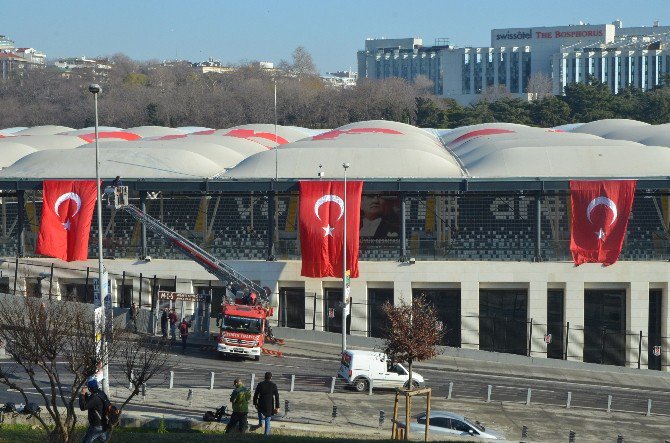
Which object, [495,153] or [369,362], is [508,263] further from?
[369,362]

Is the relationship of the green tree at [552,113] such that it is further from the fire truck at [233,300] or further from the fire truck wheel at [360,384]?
the fire truck wheel at [360,384]

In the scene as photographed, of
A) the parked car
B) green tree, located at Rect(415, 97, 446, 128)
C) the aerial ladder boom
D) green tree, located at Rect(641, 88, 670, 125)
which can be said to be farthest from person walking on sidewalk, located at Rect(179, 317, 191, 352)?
green tree, located at Rect(641, 88, 670, 125)

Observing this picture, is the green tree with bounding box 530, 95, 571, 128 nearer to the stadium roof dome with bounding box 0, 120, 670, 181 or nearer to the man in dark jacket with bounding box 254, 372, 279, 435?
the stadium roof dome with bounding box 0, 120, 670, 181

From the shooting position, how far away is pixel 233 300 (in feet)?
157

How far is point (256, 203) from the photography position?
211ft

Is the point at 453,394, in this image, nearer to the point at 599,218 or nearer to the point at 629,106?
the point at 599,218

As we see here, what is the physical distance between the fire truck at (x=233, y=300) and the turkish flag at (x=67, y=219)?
47.1 inches

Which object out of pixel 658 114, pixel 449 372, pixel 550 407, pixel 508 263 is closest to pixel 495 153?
pixel 508 263

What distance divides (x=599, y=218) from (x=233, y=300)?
57.2 feet

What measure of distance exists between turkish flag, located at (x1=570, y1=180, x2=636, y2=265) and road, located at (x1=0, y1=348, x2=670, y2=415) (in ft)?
29.5

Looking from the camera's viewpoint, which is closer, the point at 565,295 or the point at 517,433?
the point at 517,433

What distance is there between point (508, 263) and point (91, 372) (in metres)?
32.6

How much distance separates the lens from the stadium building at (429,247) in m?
53.6

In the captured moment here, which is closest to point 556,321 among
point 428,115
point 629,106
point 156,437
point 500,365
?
point 500,365
